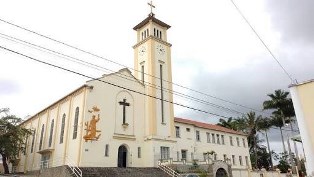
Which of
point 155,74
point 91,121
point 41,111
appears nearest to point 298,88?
point 91,121

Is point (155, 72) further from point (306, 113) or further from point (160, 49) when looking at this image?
point (306, 113)

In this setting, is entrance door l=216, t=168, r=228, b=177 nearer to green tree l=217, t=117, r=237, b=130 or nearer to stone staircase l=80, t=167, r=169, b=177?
stone staircase l=80, t=167, r=169, b=177

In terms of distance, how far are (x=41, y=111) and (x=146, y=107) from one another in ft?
51.8

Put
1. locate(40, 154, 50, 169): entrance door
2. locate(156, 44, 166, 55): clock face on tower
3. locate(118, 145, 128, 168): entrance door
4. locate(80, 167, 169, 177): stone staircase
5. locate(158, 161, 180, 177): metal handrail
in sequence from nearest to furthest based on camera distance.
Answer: locate(80, 167, 169, 177): stone staircase, locate(158, 161, 180, 177): metal handrail, locate(118, 145, 128, 168): entrance door, locate(40, 154, 50, 169): entrance door, locate(156, 44, 166, 55): clock face on tower

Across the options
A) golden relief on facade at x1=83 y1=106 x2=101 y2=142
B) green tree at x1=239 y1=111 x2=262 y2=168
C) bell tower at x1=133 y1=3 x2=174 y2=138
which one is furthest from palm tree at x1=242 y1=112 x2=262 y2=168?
golden relief on facade at x1=83 y1=106 x2=101 y2=142

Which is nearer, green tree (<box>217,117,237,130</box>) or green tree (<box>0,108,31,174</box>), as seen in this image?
green tree (<box>0,108,31,174</box>)

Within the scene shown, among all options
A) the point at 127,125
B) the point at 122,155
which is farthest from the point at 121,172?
the point at 127,125

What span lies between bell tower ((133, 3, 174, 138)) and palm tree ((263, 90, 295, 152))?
71.7 feet

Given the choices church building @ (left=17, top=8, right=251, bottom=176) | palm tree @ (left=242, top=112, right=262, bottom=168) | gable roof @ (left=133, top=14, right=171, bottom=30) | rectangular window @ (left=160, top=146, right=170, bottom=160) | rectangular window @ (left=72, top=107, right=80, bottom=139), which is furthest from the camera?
palm tree @ (left=242, top=112, right=262, bottom=168)

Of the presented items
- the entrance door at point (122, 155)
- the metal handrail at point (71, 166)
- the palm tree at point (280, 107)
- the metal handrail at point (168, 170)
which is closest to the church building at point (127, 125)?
the entrance door at point (122, 155)

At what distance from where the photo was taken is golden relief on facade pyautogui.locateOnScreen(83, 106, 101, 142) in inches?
1021

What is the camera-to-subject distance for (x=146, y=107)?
32.2 m

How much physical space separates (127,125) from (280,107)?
95.4 ft

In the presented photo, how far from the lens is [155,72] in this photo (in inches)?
1318
